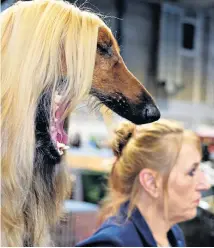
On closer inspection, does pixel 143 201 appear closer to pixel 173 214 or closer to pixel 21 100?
pixel 173 214

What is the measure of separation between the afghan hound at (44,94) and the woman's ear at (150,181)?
39 cm

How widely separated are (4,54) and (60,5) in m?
0.09

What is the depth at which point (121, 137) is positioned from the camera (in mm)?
910

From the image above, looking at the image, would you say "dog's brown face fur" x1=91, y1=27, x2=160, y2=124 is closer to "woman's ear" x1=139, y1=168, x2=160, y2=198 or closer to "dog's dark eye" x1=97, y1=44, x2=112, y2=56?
"dog's dark eye" x1=97, y1=44, x2=112, y2=56

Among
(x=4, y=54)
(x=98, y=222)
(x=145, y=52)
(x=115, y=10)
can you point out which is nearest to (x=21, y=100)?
(x=4, y=54)

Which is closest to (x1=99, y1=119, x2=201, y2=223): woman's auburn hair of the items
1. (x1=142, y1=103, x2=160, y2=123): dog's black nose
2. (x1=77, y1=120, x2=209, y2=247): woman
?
(x1=77, y1=120, x2=209, y2=247): woman

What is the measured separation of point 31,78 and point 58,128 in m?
0.09

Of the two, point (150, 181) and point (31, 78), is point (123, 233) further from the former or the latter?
point (31, 78)

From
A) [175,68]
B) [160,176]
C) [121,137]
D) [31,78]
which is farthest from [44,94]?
[175,68]

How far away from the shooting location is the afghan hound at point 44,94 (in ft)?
1.71

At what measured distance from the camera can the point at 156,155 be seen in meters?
0.97

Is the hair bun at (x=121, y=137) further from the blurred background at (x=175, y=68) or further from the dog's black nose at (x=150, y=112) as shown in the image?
the dog's black nose at (x=150, y=112)

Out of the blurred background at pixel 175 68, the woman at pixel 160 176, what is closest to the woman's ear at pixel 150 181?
the woman at pixel 160 176

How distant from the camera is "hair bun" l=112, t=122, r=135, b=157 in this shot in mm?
856
